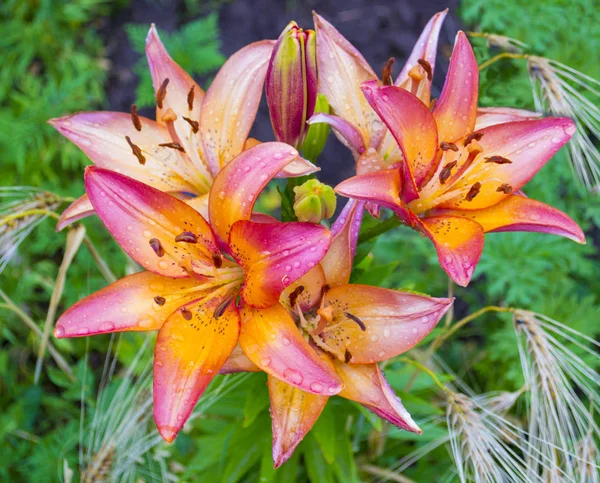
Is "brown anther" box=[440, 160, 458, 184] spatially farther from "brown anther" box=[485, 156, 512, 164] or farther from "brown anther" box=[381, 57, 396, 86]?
"brown anther" box=[381, 57, 396, 86]

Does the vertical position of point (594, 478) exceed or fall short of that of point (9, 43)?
it falls short

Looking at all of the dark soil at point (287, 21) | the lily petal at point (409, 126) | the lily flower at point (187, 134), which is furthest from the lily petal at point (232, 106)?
the dark soil at point (287, 21)

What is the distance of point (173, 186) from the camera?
129 cm

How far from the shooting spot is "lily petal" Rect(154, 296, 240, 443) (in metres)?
1.01

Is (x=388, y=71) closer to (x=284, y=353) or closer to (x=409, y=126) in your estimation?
(x=409, y=126)

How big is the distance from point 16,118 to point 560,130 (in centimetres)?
272

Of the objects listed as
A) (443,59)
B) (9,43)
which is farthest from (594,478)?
(9,43)

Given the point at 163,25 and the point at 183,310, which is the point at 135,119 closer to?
the point at 183,310

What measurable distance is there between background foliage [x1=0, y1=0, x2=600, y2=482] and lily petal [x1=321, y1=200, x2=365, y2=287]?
0.25 meters

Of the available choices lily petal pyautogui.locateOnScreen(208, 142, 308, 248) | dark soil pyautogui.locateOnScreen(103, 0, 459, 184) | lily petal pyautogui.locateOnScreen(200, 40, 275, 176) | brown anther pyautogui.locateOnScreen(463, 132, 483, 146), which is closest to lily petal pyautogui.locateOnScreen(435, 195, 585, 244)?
brown anther pyautogui.locateOnScreen(463, 132, 483, 146)

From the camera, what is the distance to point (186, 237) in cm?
106

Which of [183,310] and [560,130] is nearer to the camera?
[183,310]

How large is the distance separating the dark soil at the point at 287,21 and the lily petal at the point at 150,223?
85.8 inches

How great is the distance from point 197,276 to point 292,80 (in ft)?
1.30
